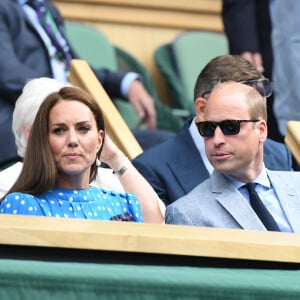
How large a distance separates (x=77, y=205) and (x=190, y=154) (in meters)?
1.27

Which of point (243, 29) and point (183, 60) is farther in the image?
point (183, 60)

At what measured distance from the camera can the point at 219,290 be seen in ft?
12.6

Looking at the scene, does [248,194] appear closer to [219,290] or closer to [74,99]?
[74,99]

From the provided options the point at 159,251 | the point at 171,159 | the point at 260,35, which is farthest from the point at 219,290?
the point at 260,35

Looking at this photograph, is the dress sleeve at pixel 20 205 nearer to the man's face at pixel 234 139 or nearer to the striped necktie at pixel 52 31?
the man's face at pixel 234 139

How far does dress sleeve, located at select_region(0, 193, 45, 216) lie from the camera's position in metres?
4.59

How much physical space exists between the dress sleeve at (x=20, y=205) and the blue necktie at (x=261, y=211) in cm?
78

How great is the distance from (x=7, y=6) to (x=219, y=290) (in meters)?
3.39

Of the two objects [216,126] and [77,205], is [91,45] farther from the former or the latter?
[77,205]

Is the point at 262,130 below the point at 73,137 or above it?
below

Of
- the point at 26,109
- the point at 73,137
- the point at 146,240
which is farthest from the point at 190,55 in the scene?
the point at 146,240

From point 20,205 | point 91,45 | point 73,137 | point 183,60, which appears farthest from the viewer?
point 183,60

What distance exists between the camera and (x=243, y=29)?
7449 mm

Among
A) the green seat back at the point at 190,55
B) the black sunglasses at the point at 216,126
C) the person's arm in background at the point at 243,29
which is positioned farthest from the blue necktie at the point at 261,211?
the green seat back at the point at 190,55
